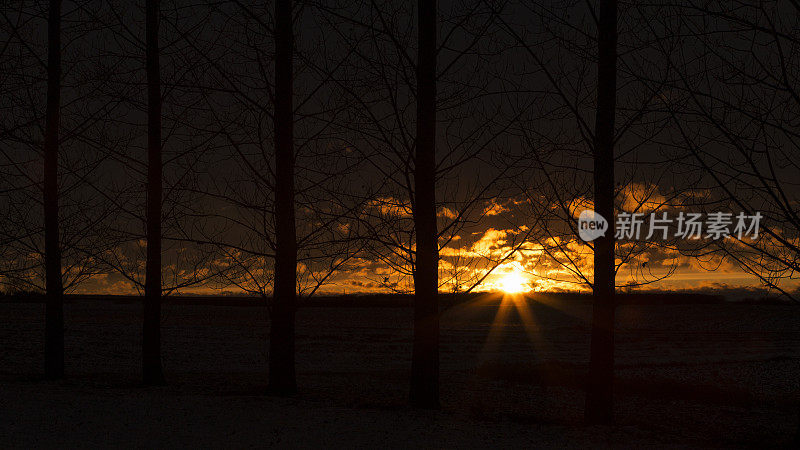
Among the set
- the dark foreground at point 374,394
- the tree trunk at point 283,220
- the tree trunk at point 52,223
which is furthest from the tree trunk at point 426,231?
the tree trunk at point 52,223

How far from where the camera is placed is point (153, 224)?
42.3ft

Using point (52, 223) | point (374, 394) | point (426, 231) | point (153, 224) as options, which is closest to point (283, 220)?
point (426, 231)

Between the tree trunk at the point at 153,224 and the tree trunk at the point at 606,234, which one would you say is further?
the tree trunk at the point at 153,224

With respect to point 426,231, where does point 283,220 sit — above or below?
above

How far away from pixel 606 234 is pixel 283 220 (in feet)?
16.9

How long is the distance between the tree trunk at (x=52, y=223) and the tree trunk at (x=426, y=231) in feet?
26.2

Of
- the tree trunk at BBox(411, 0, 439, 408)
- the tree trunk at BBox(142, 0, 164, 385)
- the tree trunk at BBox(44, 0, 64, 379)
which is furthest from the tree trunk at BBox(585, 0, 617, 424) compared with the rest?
the tree trunk at BBox(44, 0, 64, 379)

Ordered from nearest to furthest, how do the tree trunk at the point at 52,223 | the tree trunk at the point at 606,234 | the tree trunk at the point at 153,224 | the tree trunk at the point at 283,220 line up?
the tree trunk at the point at 606,234, the tree trunk at the point at 283,220, the tree trunk at the point at 153,224, the tree trunk at the point at 52,223

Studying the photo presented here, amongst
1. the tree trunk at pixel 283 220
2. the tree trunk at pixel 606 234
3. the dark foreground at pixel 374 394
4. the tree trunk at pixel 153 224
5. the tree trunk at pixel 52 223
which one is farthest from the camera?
the tree trunk at pixel 52 223

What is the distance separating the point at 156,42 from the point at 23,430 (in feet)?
25.9

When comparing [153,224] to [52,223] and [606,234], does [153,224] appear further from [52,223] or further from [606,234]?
[606,234]

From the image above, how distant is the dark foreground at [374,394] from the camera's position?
334 inches

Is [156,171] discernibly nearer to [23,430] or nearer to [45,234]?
[45,234]

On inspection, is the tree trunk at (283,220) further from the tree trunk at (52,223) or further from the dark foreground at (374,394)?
the tree trunk at (52,223)
